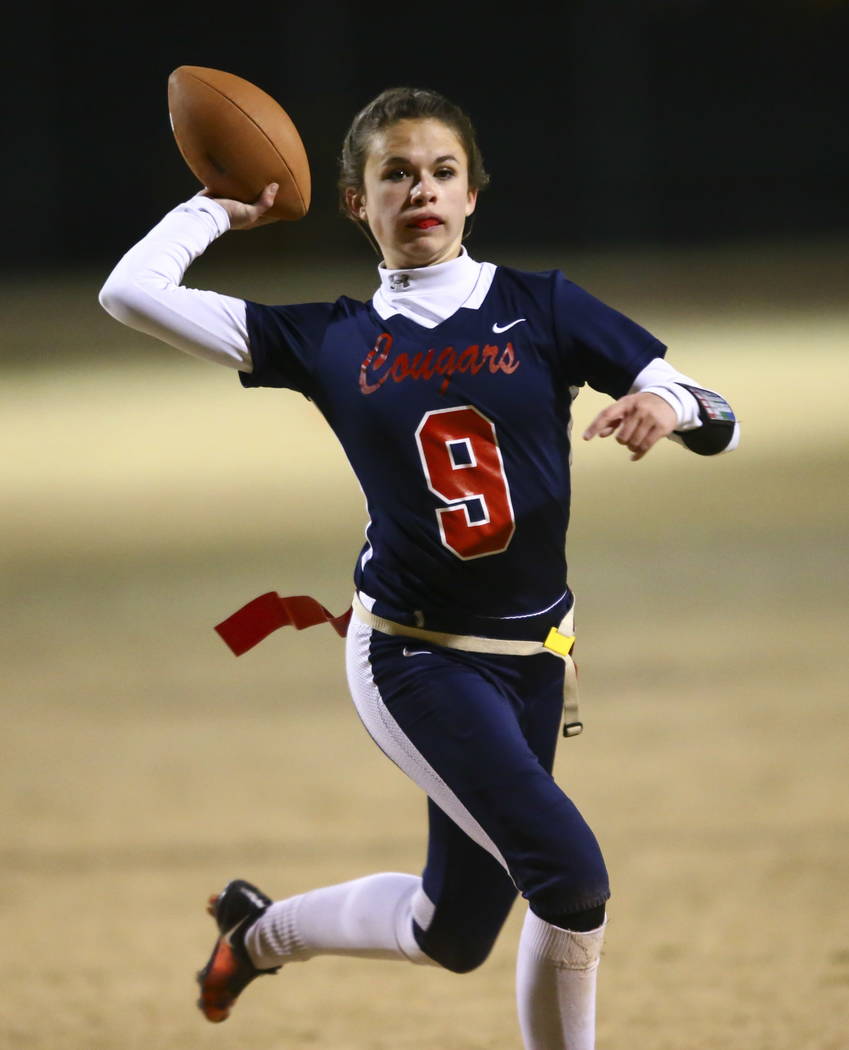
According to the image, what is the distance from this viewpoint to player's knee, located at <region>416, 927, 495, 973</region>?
10.3ft

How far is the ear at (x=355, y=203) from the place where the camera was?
10.1ft

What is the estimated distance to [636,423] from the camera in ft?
8.59

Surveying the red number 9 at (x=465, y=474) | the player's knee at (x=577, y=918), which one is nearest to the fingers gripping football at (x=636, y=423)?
the red number 9 at (x=465, y=474)

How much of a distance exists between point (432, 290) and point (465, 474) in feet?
1.25

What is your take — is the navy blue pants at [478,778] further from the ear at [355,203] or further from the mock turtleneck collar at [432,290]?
the ear at [355,203]

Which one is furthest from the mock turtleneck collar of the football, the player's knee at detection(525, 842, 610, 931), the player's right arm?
the player's knee at detection(525, 842, 610, 931)

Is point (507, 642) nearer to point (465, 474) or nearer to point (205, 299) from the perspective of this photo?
point (465, 474)

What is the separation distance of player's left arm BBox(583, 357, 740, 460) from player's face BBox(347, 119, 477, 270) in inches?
18.5

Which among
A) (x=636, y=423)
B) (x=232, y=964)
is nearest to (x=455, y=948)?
(x=232, y=964)

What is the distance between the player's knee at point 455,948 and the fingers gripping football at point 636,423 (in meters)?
1.07

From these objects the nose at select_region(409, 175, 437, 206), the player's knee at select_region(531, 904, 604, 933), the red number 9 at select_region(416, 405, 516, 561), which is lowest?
the player's knee at select_region(531, 904, 604, 933)

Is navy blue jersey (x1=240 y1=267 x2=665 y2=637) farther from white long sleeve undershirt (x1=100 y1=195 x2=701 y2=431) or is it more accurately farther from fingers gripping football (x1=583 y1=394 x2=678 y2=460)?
fingers gripping football (x1=583 y1=394 x2=678 y2=460)

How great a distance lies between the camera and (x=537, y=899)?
2.64 metres

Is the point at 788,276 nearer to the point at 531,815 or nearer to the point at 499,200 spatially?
the point at 499,200
